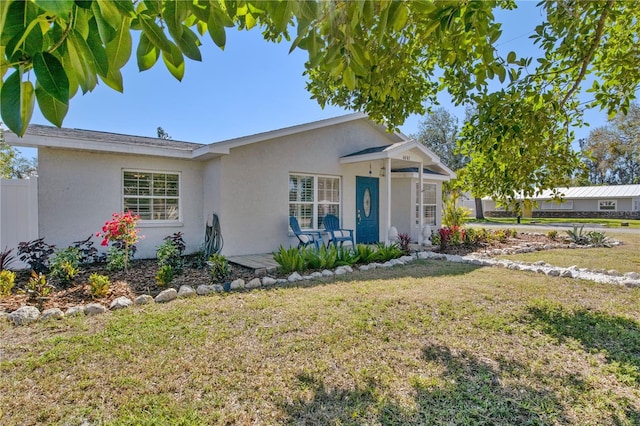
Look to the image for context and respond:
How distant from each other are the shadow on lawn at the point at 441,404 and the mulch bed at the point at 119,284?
12.3 feet

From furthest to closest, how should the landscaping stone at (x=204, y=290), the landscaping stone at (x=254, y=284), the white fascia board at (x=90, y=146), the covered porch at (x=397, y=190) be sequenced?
the covered porch at (x=397, y=190) < the white fascia board at (x=90, y=146) < the landscaping stone at (x=254, y=284) < the landscaping stone at (x=204, y=290)

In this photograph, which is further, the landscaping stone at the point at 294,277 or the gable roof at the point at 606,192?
the gable roof at the point at 606,192

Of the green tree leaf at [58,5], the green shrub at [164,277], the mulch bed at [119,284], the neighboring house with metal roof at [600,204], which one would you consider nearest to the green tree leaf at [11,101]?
the green tree leaf at [58,5]

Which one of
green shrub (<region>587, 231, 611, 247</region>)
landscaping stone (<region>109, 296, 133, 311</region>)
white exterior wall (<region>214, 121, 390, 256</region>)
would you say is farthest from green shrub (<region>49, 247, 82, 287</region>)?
green shrub (<region>587, 231, 611, 247</region>)

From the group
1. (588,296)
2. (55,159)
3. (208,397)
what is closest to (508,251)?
(588,296)

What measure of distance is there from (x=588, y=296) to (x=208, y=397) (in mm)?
5980

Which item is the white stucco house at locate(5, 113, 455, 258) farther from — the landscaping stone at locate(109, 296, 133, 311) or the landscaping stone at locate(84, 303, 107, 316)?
the landscaping stone at locate(84, 303, 107, 316)

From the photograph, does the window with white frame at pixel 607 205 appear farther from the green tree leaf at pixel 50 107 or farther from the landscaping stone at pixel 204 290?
the green tree leaf at pixel 50 107

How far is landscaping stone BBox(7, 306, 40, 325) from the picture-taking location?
411 centimetres

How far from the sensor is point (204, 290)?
547cm

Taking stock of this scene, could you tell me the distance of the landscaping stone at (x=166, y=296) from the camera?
16.6ft

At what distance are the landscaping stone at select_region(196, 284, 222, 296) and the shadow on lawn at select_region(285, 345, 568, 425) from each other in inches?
118

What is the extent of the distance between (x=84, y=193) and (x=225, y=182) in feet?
10.5

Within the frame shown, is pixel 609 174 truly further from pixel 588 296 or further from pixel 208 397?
pixel 208 397
